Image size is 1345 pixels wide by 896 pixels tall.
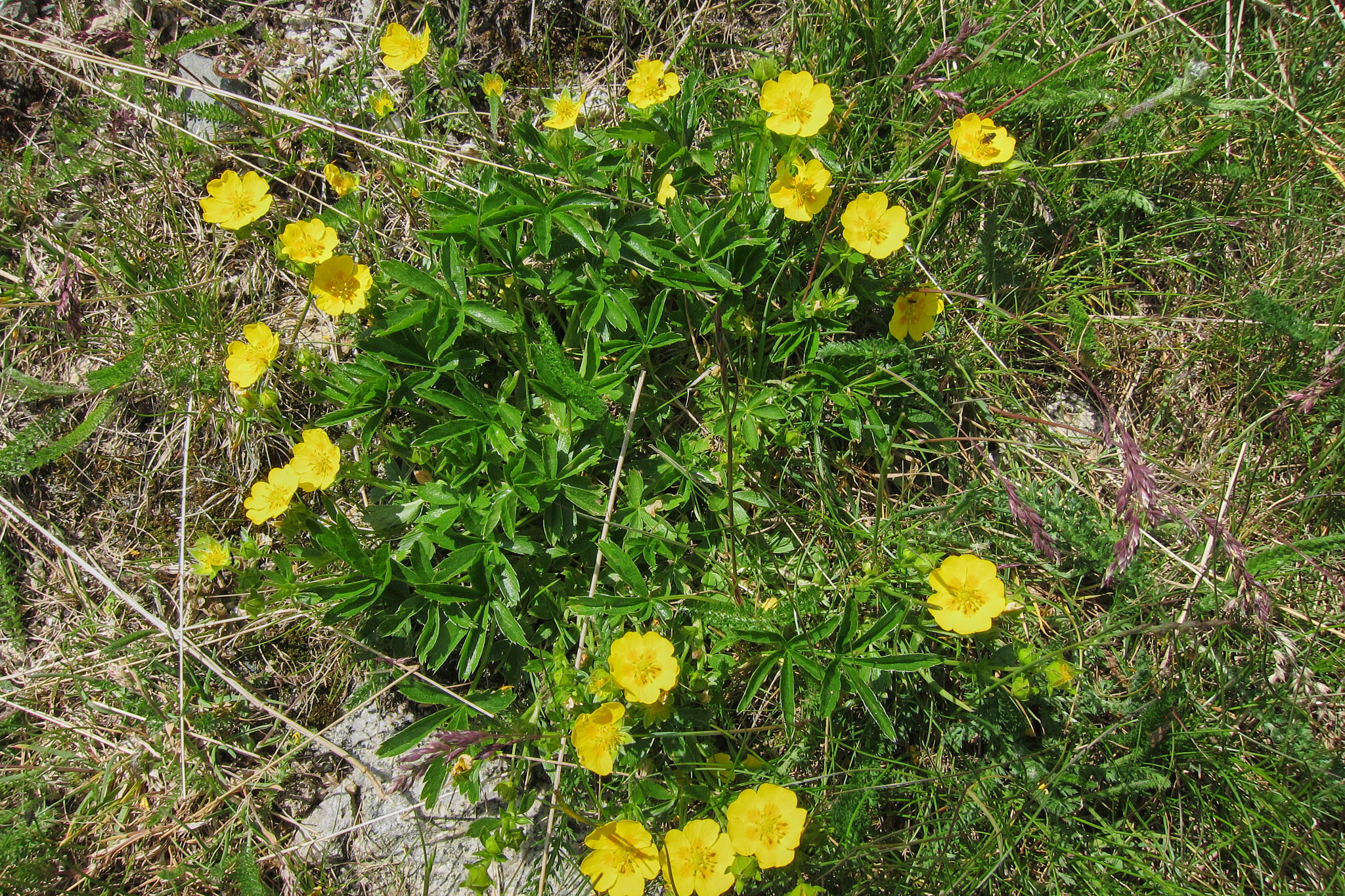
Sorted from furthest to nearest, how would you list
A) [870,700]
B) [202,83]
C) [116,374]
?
1. [202,83]
2. [116,374]
3. [870,700]

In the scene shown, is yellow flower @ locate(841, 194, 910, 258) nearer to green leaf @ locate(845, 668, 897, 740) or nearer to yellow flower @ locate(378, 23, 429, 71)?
green leaf @ locate(845, 668, 897, 740)

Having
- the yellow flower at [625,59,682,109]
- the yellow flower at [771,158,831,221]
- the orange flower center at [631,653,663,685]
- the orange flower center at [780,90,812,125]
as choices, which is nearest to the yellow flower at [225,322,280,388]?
the yellow flower at [625,59,682,109]

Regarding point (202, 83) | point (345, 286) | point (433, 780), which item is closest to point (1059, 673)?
point (433, 780)

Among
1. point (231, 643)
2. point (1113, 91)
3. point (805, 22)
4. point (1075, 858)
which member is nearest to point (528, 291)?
point (805, 22)

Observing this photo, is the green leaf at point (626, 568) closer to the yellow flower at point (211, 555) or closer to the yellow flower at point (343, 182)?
the yellow flower at point (211, 555)

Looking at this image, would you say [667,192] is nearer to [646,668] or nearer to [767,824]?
[646,668]
